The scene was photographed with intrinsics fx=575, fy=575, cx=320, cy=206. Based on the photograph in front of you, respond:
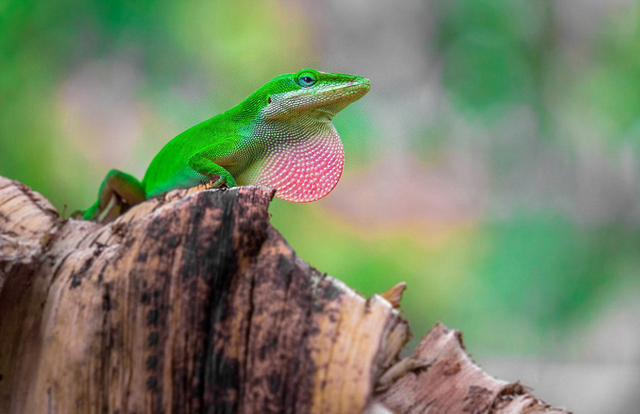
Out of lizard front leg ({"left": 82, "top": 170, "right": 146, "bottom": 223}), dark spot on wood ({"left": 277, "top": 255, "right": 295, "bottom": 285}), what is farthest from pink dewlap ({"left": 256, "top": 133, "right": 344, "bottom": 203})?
dark spot on wood ({"left": 277, "top": 255, "right": 295, "bottom": 285})

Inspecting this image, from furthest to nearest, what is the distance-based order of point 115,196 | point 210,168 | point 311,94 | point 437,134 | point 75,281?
1. point 437,134
2. point 115,196
3. point 311,94
4. point 210,168
5. point 75,281

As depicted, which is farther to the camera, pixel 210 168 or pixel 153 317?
pixel 210 168

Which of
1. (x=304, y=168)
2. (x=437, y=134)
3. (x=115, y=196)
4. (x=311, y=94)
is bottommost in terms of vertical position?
(x=115, y=196)

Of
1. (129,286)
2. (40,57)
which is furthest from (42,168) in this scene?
(129,286)

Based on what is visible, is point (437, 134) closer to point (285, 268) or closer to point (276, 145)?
point (276, 145)

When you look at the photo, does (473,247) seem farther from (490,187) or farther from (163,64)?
(163,64)

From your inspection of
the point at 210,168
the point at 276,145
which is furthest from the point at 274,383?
the point at 276,145

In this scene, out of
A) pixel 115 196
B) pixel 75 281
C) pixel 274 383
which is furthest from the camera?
pixel 115 196
